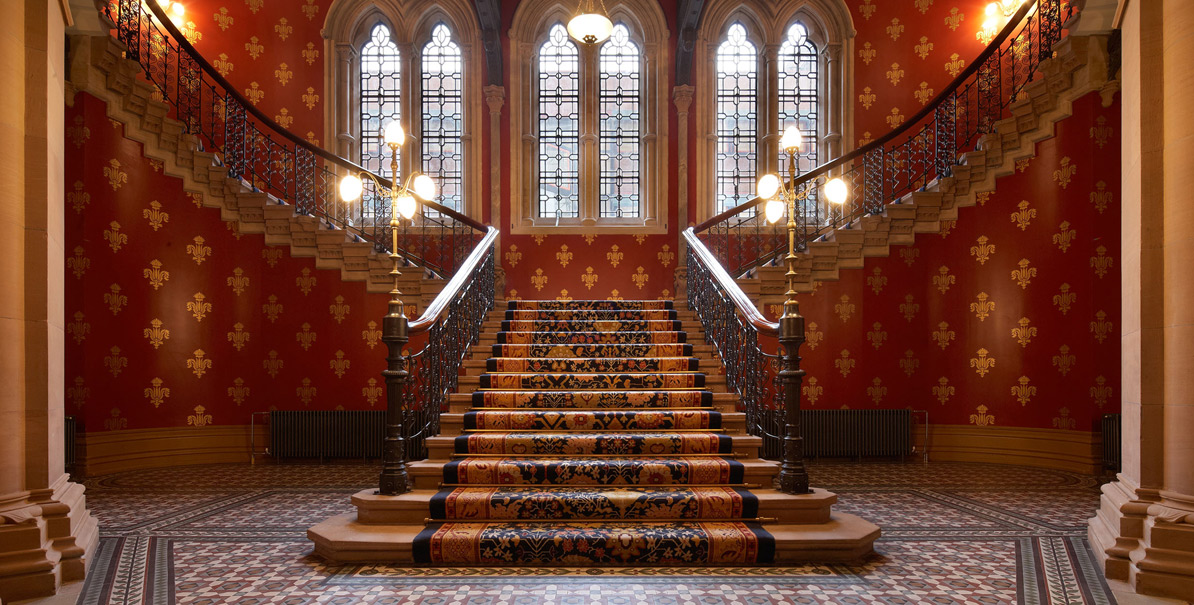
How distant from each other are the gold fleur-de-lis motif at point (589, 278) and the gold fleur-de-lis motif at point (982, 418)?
4843 mm

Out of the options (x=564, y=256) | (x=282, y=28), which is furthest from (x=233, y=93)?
(x=564, y=256)

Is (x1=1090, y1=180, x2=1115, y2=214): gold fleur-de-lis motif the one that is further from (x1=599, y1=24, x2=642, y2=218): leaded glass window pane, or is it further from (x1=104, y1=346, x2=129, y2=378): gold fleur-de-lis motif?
(x1=104, y1=346, x2=129, y2=378): gold fleur-de-lis motif

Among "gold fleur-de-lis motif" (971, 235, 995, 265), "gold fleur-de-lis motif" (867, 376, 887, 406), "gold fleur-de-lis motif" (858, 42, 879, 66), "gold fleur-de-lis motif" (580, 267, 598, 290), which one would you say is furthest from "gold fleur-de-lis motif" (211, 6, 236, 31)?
"gold fleur-de-lis motif" (971, 235, 995, 265)

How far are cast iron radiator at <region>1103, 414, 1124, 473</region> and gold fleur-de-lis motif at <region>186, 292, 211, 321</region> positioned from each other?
879 cm

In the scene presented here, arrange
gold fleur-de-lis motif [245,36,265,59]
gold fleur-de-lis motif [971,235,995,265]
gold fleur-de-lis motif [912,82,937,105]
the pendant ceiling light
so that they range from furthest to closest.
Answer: gold fleur-de-lis motif [912,82,937,105] → gold fleur-de-lis motif [245,36,265,59] → gold fleur-de-lis motif [971,235,995,265] → the pendant ceiling light

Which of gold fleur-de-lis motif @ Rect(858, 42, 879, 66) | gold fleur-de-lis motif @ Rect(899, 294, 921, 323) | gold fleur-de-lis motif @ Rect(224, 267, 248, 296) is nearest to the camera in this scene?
gold fleur-de-lis motif @ Rect(224, 267, 248, 296)

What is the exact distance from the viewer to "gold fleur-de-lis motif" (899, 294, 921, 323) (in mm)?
7918

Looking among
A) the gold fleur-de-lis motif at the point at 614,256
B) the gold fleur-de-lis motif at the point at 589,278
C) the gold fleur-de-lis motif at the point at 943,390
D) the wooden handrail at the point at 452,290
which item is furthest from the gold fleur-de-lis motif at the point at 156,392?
the gold fleur-de-lis motif at the point at 943,390

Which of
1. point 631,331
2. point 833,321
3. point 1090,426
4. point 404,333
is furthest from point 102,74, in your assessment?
point 1090,426

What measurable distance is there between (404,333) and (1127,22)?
4.51 m

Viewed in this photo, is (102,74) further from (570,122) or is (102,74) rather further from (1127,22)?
(1127,22)

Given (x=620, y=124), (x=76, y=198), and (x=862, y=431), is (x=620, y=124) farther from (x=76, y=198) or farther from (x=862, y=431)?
(x=76, y=198)

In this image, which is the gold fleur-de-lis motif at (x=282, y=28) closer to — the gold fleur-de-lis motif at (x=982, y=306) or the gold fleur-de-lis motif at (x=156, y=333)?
the gold fleur-de-lis motif at (x=156, y=333)

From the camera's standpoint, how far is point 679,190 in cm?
1009
